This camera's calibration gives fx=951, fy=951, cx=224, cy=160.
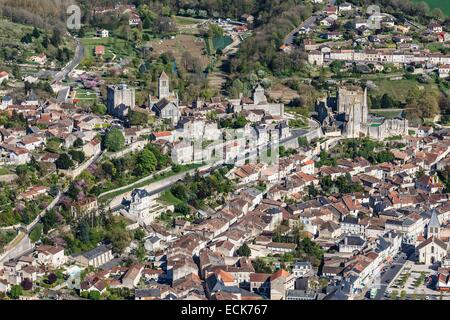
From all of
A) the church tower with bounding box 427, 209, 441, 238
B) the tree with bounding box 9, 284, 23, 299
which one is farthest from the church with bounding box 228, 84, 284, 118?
the tree with bounding box 9, 284, 23, 299

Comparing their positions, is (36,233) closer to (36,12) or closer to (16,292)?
(16,292)

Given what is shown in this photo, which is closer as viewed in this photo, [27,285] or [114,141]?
[27,285]

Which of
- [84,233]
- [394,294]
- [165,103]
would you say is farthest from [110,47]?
[394,294]

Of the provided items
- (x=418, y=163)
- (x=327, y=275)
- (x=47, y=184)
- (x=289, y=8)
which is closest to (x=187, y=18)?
(x=289, y=8)

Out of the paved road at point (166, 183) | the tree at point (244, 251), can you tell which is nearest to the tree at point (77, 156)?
the paved road at point (166, 183)

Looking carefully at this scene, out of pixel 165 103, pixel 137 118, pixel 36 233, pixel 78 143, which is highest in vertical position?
pixel 165 103

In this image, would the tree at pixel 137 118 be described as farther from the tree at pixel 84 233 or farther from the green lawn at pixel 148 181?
the tree at pixel 84 233

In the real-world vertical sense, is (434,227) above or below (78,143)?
below
